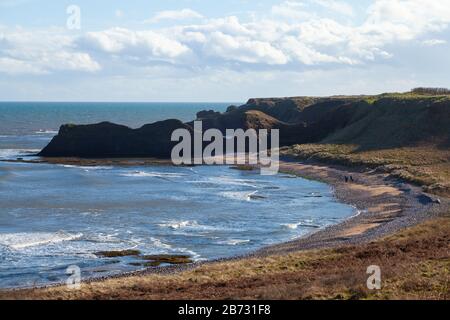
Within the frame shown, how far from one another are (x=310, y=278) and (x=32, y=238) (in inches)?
A: 705

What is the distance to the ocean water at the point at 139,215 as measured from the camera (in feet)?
105

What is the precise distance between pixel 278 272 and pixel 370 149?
53.6 metres

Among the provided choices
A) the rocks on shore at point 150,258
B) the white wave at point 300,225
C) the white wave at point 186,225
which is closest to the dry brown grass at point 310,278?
the rocks on shore at point 150,258

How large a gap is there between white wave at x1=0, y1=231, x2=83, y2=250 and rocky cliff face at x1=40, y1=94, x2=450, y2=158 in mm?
47712

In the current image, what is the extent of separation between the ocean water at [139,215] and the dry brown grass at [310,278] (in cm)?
444

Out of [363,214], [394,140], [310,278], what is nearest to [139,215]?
[363,214]

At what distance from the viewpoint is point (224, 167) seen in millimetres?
77688

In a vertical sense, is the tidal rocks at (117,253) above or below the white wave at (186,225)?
above

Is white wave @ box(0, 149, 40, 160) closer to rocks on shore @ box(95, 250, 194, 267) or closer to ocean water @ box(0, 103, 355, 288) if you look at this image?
ocean water @ box(0, 103, 355, 288)

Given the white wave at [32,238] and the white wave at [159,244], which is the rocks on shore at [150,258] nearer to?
the white wave at [159,244]

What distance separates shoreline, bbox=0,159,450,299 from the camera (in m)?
30.9

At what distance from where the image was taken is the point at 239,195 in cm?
5403

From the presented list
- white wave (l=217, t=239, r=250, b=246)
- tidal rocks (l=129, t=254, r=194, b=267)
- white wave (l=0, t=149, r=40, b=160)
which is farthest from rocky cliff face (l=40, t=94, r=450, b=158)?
tidal rocks (l=129, t=254, r=194, b=267)
